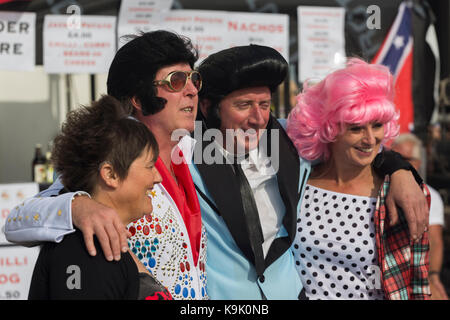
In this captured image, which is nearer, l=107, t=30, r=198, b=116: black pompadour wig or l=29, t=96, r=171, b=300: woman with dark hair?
l=29, t=96, r=171, b=300: woman with dark hair

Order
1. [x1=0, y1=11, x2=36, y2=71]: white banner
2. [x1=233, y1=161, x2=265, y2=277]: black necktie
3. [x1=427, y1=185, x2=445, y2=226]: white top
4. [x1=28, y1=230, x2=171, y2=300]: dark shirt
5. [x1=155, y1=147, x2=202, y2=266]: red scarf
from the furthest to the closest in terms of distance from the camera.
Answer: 1. [x1=427, y1=185, x2=445, y2=226]: white top
2. [x1=0, y1=11, x2=36, y2=71]: white banner
3. [x1=233, y1=161, x2=265, y2=277]: black necktie
4. [x1=155, y1=147, x2=202, y2=266]: red scarf
5. [x1=28, y1=230, x2=171, y2=300]: dark shirt

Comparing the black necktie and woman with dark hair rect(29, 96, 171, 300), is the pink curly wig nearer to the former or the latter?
the black necktie

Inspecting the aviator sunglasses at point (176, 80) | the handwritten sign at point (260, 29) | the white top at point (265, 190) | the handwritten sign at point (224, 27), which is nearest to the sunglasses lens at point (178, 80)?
the aviator sunglasses at point (176, 80)

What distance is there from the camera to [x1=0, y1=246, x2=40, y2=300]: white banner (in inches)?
148

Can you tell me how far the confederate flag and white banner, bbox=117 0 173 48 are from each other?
1549 mm

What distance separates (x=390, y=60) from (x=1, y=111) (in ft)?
9.32

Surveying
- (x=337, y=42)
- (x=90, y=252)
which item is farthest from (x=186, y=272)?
(x=337, y=42)

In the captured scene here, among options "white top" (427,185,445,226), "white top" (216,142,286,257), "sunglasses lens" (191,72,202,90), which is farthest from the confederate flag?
"sunglasses lens" (191,72,202,90)

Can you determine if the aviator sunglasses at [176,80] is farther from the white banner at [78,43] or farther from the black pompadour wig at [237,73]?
the white banner at [78,43]

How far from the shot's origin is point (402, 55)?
3.92 meters

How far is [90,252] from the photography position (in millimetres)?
1322

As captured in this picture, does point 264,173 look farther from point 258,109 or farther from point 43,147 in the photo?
point 43,147

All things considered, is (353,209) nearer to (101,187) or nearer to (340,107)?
(340,107)

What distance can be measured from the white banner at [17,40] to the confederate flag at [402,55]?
2.39 m
